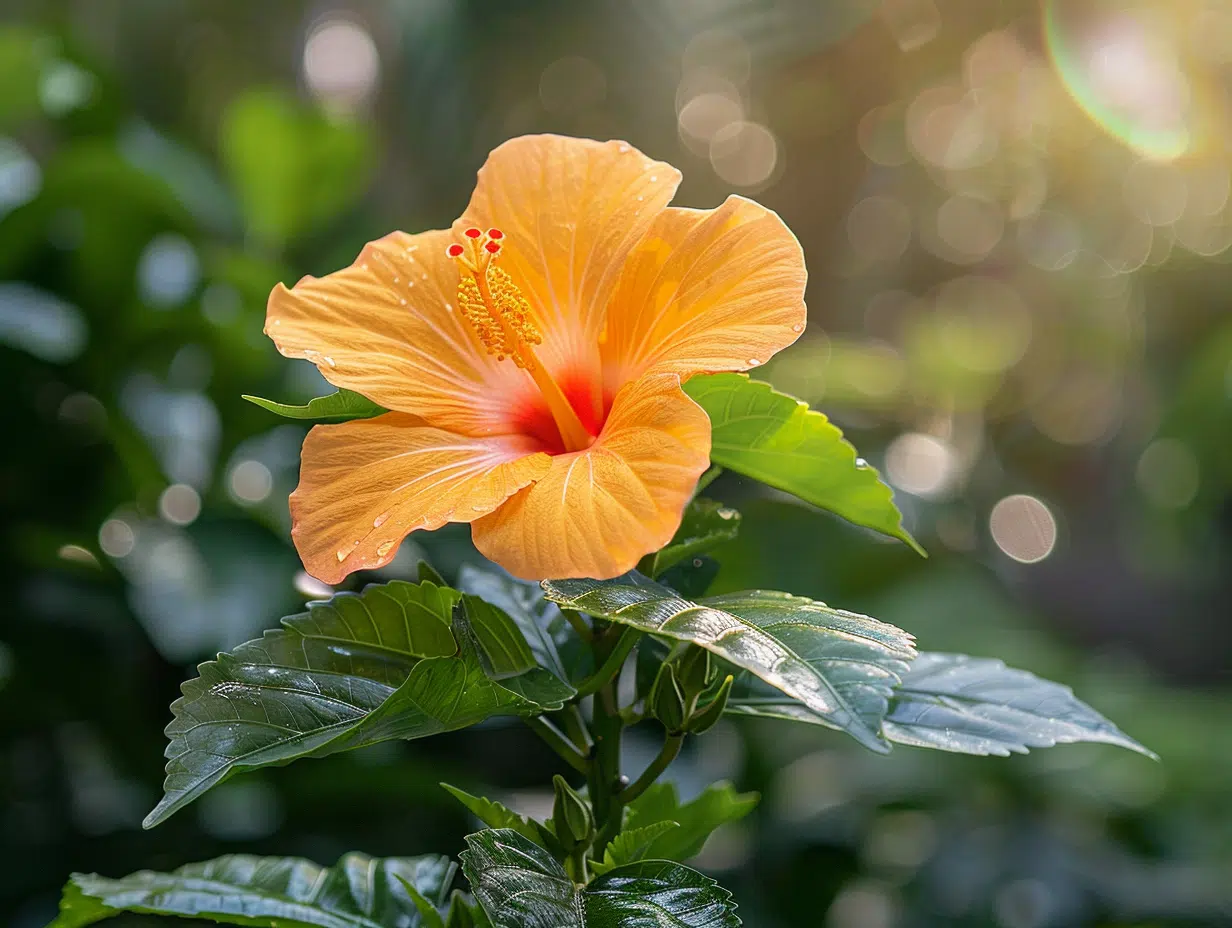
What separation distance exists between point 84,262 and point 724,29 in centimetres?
155

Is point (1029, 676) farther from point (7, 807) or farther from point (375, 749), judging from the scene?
point (7, 807)

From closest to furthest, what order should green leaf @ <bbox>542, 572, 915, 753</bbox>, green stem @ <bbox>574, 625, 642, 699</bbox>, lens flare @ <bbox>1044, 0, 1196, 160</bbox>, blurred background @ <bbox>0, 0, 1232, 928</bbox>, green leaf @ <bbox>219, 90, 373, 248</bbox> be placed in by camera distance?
green leaf @ <bbox>542, 572, 915, 753</bbox> → green stem @ <bbox>574, 625, 642, 699</bbox> → blurred background @ <bbox>0, 0, 1232, 928</bbox> → green leaf @ <bbox>219, 90, 373, 248</bbox> → lens flare @ <bbox>1044, 0, 1196, 160</bbox>

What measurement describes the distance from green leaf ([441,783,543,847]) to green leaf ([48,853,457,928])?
0.05 m

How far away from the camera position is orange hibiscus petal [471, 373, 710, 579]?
1.28ft

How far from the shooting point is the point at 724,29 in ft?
7.96

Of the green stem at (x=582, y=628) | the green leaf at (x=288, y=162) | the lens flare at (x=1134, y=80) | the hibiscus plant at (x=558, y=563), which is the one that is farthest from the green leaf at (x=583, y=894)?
the lens flare at (x=1134, y=80)

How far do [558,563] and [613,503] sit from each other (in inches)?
1.3

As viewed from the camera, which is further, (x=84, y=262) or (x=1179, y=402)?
(x=1179, y=402)

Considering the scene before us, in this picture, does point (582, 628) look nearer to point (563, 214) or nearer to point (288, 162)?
point (563, 214)

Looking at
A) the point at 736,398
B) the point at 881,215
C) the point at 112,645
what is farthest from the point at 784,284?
the point at 881,215

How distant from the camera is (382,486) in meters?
0.45

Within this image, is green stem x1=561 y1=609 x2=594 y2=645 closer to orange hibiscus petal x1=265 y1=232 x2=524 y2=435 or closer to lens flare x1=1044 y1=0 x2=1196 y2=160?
orange hibiscus petal x1=265 y1=232 x2=524 y2=435

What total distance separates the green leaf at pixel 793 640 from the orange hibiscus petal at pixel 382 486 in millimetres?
55

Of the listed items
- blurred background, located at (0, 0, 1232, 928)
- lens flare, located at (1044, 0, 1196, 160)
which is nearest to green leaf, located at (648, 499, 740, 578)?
blurred background, located at (0, 0, 1232, 928)
